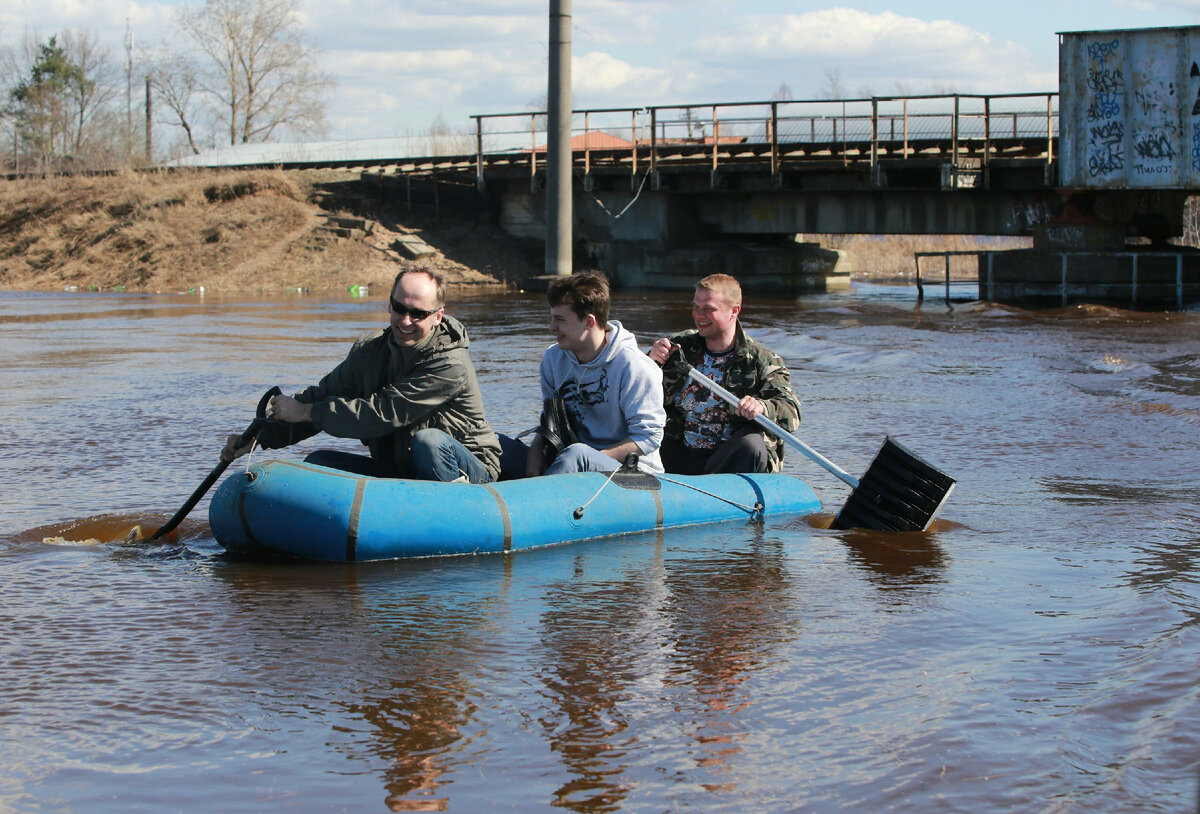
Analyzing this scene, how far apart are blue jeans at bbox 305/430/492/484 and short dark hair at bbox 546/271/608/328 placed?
831 mm

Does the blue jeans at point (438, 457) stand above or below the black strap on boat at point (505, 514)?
above

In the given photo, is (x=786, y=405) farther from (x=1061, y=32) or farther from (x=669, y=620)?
(x=1061, y=32)

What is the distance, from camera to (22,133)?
70688 mm

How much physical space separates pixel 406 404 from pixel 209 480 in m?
1.02

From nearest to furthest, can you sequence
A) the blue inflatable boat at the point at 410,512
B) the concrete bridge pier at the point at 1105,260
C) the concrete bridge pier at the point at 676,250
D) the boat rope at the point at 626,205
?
the blue inflatable boat at the point at 410,512
the concrete bridge pier at the point at 1105,260
the boat rope at the point at 626,205
the concrete bridge pier at the point at 676,250

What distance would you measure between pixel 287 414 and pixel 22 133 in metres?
72.7

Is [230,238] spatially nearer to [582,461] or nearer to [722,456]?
[722,456]

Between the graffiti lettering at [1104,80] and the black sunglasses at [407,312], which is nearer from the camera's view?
the black sunglasses at [407,312]

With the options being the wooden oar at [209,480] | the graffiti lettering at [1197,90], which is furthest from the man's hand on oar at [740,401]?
the graffiti lettering at [1197,90]

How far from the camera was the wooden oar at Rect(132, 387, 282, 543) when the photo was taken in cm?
587

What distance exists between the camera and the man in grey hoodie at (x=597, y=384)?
6285 mm

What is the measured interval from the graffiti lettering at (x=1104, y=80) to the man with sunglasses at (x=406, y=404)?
19.5m

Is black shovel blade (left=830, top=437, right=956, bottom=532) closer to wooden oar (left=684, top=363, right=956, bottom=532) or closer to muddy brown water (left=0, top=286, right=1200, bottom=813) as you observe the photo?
wooden oar (left=684, top=363, right=956, bottom=532)

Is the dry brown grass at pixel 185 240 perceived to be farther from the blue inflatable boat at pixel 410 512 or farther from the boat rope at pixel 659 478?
the blue inflatable boat at pixel 410 512
